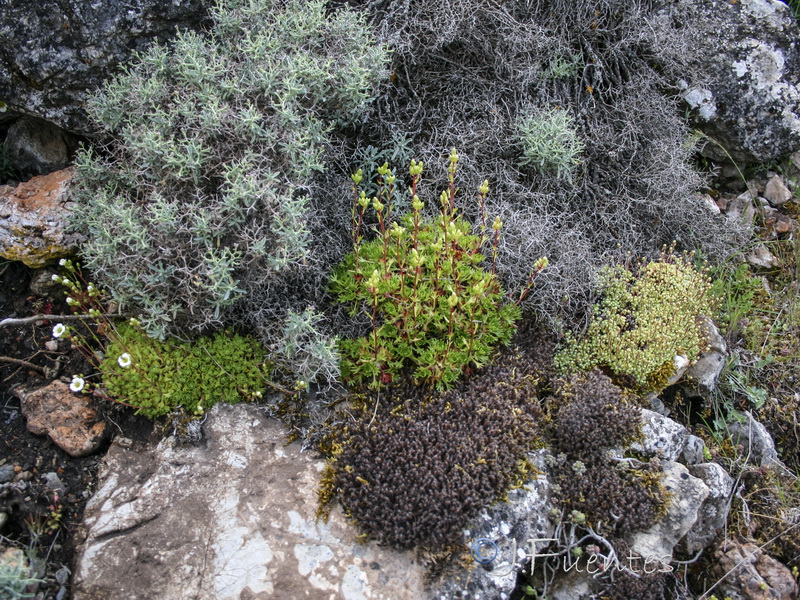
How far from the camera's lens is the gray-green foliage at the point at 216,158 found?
368 cm

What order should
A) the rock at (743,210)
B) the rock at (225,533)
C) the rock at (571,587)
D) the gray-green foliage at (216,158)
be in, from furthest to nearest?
the rock at (743,210), the gray-green foliage at (216,158), the rock at (571,587), the rock at (225,533)

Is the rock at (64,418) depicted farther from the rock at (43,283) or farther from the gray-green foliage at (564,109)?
the gray-green foliage at (564,109)

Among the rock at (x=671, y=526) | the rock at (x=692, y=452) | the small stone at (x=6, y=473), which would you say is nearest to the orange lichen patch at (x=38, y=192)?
the small stone at (x=6, y=473)

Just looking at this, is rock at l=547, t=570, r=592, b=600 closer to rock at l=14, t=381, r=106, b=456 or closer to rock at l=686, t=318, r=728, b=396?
rock at l=686, t=318, r=728, b=396

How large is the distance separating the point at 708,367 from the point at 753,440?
0.59 metres

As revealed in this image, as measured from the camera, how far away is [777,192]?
581 cm

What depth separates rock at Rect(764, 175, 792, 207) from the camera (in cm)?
580

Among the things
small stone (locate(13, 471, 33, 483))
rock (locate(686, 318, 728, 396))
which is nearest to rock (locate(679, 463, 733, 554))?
rock (locate(686, 318, 728, 396))

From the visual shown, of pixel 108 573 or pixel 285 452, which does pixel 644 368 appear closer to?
pixel 285 452

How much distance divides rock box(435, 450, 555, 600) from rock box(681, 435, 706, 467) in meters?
1.08

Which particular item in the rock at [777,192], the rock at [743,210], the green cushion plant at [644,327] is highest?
the rock at [777,192]

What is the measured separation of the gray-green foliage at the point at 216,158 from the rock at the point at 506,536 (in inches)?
75.2

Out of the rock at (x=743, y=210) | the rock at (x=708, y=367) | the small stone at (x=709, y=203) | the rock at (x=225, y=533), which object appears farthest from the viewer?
the rock at (x=743, y=210)

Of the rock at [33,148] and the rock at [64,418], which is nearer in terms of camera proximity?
the rock at [64,418]
